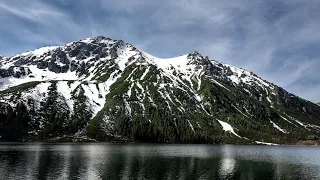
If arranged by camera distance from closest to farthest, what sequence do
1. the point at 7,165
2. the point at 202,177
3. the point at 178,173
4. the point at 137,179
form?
the point at 137,179 < the point at 202,177 < the point at 178,173 < the point at 7,165

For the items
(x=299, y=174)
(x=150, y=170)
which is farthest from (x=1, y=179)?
(x=299, y=174)

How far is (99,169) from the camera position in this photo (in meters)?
106

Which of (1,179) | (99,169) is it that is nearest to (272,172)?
(99,169)

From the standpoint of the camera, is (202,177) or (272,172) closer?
(202,177)

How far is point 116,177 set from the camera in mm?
90625

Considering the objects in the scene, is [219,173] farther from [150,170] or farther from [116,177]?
[116,177]

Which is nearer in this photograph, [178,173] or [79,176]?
[79,176]

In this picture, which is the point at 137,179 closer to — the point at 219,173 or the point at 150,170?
the point at 150,170

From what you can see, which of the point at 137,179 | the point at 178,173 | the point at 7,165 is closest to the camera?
the point at 137,179

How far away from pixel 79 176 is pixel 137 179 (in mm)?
17205

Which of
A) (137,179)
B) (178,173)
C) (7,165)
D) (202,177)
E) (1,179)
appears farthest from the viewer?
(7,165)

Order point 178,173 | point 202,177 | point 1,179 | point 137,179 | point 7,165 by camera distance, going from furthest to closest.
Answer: point 7,165 < point 178,173 < point 202,177 < point 137,179 < point 1,179

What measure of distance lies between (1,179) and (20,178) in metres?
4.62

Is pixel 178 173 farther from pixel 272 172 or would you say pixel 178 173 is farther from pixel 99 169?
pixel 272 172
